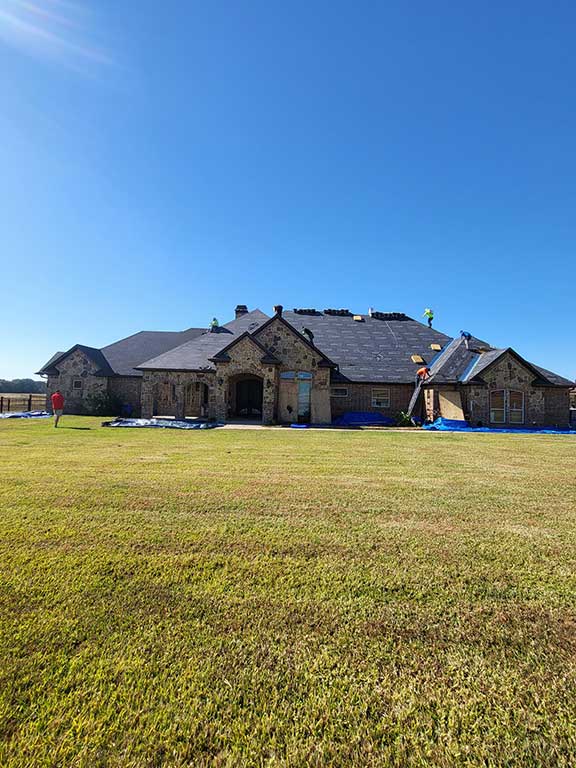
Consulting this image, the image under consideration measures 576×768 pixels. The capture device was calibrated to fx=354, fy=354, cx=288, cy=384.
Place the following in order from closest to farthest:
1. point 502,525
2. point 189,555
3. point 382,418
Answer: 1. point 189,555
2. point 502,525
3. point 382,418

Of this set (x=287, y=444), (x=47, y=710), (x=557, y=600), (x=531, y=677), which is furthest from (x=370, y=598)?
(x=287, y=444)

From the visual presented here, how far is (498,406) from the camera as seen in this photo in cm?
2053

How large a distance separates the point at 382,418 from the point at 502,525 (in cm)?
1781

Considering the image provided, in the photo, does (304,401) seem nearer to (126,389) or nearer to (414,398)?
(414,398)

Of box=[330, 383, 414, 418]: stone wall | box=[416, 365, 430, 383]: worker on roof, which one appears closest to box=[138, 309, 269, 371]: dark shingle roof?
box=[330, 383, 414, 418]: stone wall

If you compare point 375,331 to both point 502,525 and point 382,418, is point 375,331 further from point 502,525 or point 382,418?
point 502,525

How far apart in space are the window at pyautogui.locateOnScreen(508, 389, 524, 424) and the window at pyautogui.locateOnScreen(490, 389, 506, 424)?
37cm

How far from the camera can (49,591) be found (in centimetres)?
288

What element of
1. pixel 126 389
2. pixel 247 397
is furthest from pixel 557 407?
pixel 126 389

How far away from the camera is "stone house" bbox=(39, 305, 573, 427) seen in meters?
20.5

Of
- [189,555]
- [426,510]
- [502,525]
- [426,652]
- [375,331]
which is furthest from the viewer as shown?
[375,331]

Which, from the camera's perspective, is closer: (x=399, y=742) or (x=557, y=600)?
(x=399, y=742)

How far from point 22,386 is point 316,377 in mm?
68980

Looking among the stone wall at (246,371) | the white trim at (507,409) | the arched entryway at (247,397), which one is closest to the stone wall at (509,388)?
the white trim at (507,409)
